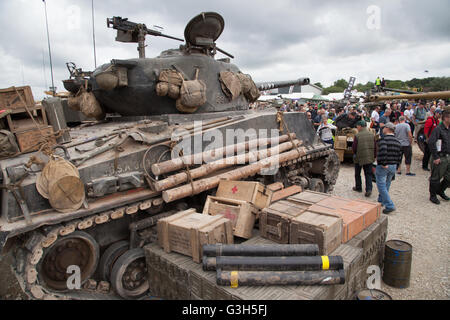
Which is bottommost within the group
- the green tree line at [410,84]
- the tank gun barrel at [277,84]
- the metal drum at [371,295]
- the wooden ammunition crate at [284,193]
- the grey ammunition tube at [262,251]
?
the metal drum at [371,295]

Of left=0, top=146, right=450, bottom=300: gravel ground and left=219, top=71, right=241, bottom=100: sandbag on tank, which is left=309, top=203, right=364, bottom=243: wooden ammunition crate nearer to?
left=0, top=146, right=450, bottom=300: gravel ground

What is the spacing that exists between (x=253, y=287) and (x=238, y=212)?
1.35 metres

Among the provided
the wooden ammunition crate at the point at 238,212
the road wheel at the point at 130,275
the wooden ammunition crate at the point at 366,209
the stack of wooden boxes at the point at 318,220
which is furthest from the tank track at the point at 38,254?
the wooden ammunition crate at the point at 366,209

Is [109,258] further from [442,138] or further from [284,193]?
[442,138]

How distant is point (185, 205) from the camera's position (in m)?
5.08

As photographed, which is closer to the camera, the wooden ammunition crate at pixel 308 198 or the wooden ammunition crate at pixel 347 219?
the wooden ammunition crate at pixel 347 219

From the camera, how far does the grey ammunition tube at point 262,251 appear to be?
3586 millimetres

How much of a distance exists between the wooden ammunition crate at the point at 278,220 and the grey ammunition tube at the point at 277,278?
867 millimetres

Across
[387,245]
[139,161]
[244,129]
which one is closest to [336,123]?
[244,129]

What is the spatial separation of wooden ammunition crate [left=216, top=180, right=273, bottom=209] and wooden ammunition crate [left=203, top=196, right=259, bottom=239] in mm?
144

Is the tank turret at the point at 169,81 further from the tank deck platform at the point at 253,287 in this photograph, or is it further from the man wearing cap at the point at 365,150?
the man wearing cap at the point at 365,150

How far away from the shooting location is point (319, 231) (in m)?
3.78

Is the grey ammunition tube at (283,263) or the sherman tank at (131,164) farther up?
the sherman tank at (131,164)

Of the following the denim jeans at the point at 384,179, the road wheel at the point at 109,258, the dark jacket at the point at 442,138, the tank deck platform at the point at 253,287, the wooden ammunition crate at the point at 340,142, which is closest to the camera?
the tank deck platform at the point at 253,287
